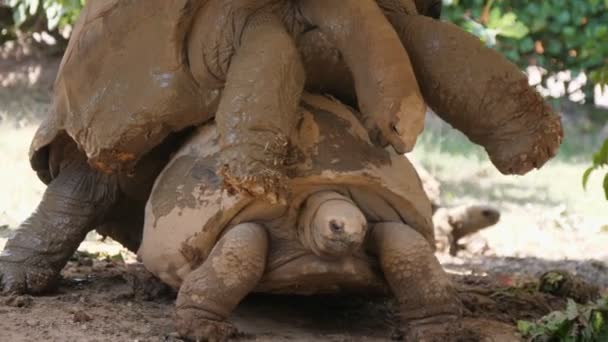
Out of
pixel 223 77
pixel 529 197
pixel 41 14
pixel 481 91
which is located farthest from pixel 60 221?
pixel 41 14

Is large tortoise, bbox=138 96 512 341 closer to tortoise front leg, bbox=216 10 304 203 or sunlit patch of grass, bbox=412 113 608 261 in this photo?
tortoise front leg, bbox=216 10 304 203

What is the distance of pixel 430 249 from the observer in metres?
2.92

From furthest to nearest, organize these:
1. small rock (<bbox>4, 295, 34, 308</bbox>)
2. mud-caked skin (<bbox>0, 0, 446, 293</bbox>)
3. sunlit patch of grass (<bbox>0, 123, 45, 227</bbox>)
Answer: sunlit patch of grass (<bbox>0, 123, 45, 227</bbox>)
small rock (<bbox>4, 295, 34, 308</bbox>)
mud-caked skin (<bbox>0, 0, 446, 293</bbox>)

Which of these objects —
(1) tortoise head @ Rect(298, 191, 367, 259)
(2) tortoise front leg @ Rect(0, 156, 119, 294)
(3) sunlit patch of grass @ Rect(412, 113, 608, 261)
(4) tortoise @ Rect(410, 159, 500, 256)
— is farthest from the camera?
(3) sunlit patch of grass @ Rect(412, 113, 608, 261)

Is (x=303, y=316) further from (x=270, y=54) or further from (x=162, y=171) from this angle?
(x=270, y=54)

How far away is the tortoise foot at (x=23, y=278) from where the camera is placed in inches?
133

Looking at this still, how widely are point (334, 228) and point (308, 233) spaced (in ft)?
0.45

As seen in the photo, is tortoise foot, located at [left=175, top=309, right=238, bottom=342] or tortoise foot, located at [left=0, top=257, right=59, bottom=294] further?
tortoise foot, located at [left=0, top=257, right=59, bottom=294]

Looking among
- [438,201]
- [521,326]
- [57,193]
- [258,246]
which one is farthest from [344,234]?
[438,201]

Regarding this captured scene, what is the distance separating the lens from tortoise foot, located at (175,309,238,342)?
8.94 ft

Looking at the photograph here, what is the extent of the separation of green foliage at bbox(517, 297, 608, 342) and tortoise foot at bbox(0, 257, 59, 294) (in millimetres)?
1567

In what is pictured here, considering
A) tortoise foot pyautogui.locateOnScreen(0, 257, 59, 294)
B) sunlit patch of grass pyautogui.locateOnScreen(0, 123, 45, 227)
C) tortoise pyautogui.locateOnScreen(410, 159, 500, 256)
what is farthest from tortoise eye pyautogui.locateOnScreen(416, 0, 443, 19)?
sunlit patch of grass pyautogui.locateOnScreen(0, 123, 45, 227)

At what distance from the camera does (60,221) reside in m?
3.49

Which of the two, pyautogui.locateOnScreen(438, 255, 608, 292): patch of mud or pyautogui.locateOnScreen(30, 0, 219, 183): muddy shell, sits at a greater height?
pyautogui.locateOnScreen(30, 0, 219, 183): muddy shell
